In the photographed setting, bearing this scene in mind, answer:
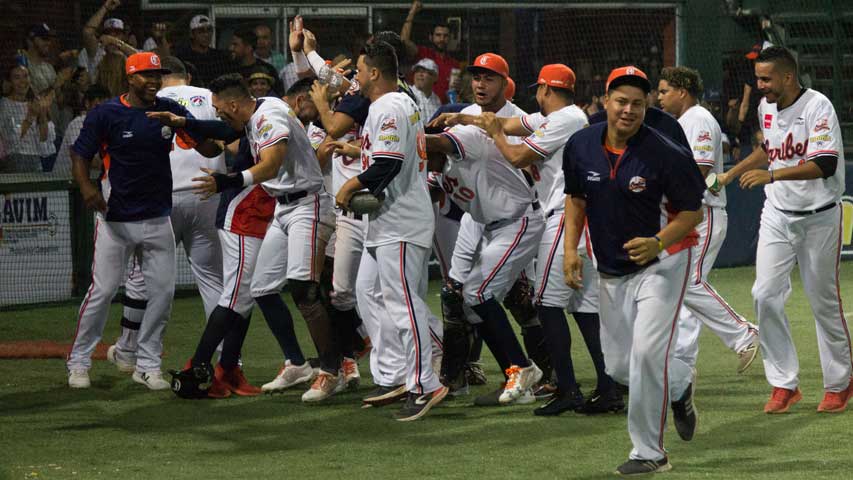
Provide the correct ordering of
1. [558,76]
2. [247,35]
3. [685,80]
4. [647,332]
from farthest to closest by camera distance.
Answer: [247,35] → [685,80] → [558,76] → [647,332]

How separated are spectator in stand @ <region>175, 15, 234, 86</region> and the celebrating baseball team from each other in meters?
5.33

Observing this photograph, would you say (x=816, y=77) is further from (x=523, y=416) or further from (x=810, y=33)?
(x=523, y=416)

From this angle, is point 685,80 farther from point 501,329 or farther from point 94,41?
point 94,41

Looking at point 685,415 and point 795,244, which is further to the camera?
point 795,244

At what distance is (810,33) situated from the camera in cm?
1795

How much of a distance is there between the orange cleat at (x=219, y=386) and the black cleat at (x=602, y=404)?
86.8 inches

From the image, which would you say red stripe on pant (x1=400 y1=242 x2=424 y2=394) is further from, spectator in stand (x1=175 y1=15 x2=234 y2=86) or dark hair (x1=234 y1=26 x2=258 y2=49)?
dark hair (x1=234 y1=26 x2=258 y2=49)

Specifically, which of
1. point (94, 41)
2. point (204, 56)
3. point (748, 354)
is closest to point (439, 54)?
point (204, 56)

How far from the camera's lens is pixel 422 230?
691 cm

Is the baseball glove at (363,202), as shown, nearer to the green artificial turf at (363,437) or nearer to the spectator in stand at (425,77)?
the green artificial turf at (363,437)

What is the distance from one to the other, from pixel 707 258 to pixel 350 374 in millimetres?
2427

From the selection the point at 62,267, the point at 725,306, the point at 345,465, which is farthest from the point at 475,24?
the point at 345,465

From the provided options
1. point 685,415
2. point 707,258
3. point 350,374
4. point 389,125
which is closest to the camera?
point 685,415

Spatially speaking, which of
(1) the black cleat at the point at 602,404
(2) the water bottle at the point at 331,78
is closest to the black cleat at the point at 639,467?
(1) the black cleat at the point at 602,404
